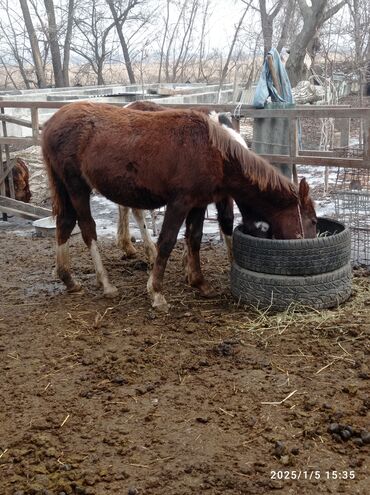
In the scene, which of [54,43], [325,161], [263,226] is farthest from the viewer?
[54,43]

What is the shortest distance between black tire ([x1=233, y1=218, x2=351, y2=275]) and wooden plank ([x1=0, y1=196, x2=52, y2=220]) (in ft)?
15.0

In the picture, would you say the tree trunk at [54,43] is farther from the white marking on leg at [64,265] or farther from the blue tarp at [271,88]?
the white marking on leg at [64,265]

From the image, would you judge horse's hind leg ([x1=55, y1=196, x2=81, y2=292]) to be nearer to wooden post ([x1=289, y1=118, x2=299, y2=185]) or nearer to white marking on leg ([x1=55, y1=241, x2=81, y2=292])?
white marking on leg ([x1=55, y1=241, x2=81, y2=292])

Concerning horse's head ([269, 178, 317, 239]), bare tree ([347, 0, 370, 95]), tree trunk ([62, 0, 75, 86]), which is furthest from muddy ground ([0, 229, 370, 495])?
tree trunk ([62, 0, 75, 86])

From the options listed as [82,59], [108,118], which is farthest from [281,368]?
[82,59]

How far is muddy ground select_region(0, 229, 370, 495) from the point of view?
105 inches

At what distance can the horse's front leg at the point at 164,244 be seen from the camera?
15.6 ft

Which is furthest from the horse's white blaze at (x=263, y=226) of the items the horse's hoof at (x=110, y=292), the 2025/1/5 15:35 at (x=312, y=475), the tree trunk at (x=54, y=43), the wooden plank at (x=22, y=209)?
the tree trunk at (x=54, y=43)

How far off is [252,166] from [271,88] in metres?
2.45

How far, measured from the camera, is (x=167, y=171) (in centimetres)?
475

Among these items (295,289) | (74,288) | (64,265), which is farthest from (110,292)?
(295,289)

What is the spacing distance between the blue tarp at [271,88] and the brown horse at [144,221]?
0.56m

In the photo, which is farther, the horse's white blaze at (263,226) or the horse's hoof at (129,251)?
the horse's hoof at (129,251)

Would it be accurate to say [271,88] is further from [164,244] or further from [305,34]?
[305,34]
